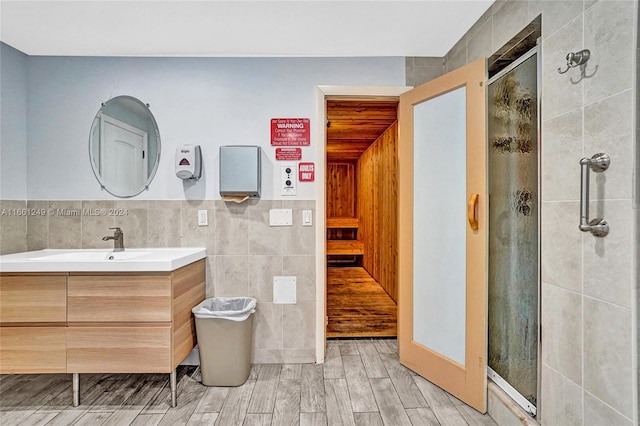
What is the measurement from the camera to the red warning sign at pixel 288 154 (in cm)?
261

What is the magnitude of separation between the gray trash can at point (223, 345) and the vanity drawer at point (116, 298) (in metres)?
0.33

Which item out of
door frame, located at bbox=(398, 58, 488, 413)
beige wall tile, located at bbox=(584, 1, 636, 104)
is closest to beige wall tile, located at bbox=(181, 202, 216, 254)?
door frame, located at bbox=(398, 58, 488, 413)

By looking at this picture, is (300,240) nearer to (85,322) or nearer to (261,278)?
(261,278)

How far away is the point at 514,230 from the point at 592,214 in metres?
0.67

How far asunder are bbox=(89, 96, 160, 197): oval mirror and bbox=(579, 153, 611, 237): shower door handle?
2.54 m

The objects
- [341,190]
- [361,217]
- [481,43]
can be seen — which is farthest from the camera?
[341,190]

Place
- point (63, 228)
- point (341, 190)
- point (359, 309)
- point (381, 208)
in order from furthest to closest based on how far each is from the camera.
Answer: point (341, 190), point (381, 208), point (359, 309), point (63, 228)

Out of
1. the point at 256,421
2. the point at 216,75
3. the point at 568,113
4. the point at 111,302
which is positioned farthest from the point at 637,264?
the point at 216,75

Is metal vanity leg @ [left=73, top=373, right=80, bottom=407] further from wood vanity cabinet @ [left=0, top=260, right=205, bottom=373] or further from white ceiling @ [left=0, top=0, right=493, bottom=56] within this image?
white ceiling @ [left=0, top=0, right=493, bottom=56]

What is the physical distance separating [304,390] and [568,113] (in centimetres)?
204

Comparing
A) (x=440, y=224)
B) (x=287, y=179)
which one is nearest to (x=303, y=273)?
(x=287, y=179)

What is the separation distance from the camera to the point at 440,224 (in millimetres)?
2293

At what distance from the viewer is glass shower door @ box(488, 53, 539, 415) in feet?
5.69

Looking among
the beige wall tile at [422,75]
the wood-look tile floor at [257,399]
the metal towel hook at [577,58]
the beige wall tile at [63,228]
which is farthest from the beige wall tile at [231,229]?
the metal towel hook at [577,58]
